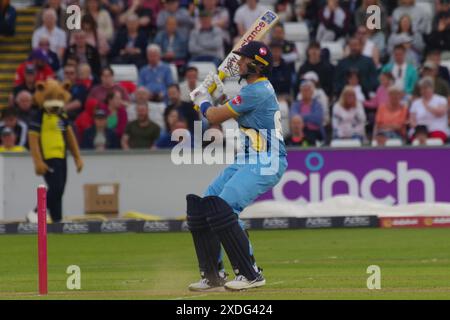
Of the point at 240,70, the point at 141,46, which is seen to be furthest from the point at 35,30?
the point at 240,70

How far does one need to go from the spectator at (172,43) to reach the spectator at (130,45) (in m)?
0.34

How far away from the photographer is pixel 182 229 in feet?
66.2

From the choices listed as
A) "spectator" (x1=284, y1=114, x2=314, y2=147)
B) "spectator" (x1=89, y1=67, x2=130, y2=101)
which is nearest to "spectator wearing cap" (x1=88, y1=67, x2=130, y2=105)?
"spectator" (x1=89, y1=67, x2=130, y2=101)

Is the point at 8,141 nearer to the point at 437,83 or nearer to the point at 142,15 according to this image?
the point at 142,15

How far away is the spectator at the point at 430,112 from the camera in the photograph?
22.0 meters

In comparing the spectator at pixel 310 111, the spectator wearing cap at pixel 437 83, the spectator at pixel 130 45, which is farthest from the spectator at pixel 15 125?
the spectator wearing cap at pixel 437 83

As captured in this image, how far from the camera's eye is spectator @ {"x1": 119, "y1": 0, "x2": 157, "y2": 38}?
25.2 metres

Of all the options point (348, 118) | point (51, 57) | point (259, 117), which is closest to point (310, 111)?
point (348, 118)

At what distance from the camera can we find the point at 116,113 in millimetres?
22875

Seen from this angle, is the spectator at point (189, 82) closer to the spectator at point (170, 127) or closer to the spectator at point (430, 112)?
the spectator at point (170, 127)

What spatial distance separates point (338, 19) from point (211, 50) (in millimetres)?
2448

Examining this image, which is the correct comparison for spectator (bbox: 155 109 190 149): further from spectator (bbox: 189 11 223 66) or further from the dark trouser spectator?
the dark trouser spectator

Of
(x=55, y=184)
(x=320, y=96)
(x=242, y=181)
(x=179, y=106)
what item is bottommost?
(x=55, y=184)

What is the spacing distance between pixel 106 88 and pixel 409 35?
5.48 meters
